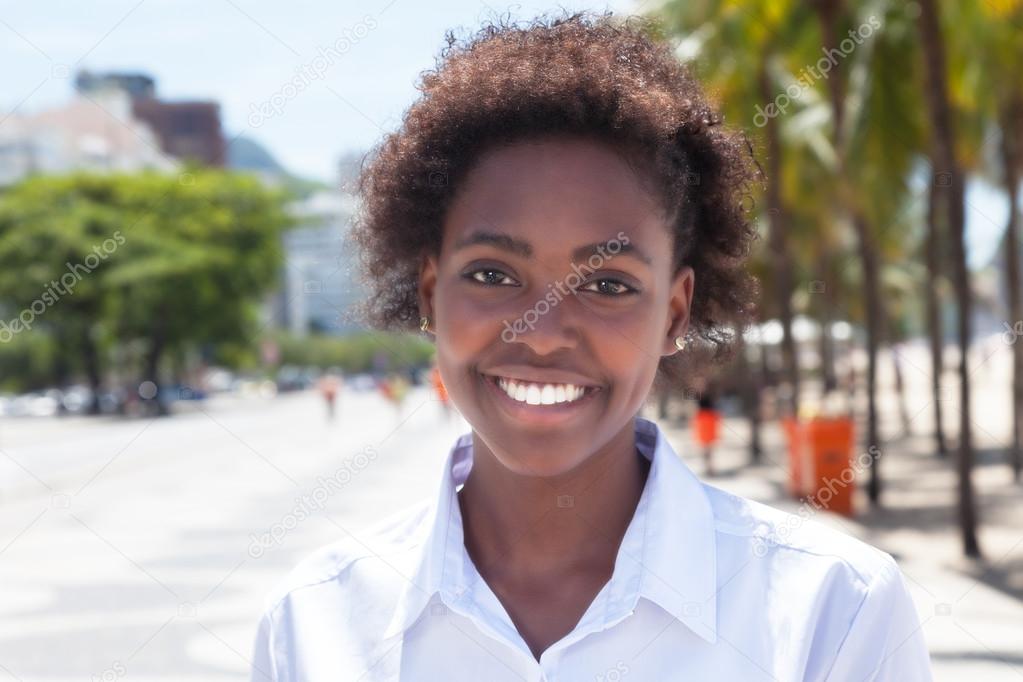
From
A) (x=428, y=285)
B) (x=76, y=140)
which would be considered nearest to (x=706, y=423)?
(x=428, y=285)

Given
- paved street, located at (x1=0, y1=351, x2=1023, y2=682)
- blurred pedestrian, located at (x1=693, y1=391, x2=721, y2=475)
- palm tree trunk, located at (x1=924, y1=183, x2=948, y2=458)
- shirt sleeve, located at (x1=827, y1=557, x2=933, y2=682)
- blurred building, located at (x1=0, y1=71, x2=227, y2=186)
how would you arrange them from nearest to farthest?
shirt sleeve, located at (x1=827, y1=557, x2=933, y2=682)
paved street, located at (x1=0, y1=351, x2=1023, y2=682)
blurred pedestrian, located at (x1=693, y1=391, x2=721, y2=475)
palm tree trunk, located at (x1=924, y1=183, x2=948, y2=458)
blurred building, located at (x1=0, y1=71, x2=227, y2=186)

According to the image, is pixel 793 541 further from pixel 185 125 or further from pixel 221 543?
pixel 185 125

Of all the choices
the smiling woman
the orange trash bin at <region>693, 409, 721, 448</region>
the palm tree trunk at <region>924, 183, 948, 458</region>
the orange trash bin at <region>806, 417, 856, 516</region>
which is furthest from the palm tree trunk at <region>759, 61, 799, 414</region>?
the smiling woman

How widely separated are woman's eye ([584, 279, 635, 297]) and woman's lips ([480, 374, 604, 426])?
0.52 feet

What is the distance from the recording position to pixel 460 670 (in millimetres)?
1933

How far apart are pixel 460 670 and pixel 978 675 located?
5.81m

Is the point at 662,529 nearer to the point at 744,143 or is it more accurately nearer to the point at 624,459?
the point at 624,459

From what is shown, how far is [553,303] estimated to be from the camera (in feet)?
6.50

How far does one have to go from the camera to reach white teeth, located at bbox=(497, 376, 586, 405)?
199cm

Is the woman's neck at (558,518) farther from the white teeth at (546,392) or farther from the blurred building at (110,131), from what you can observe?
the blurred building at (110,131)

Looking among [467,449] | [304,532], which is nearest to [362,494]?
[304,532]

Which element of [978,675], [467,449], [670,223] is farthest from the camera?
[978,675]

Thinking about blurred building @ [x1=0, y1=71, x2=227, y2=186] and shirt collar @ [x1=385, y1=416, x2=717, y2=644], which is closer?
shirt collar @ [x1=385, y1=416, x2=717, y2=644]

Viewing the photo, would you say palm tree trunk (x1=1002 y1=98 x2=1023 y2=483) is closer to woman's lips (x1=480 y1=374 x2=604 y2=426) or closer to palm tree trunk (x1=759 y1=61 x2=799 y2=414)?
palm tree trunk (x1=759 y1=61 x2=799 y2=414)
